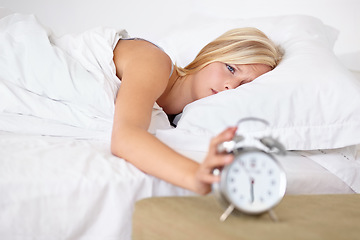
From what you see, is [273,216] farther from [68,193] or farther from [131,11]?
[131,11]

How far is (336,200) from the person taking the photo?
1.04m

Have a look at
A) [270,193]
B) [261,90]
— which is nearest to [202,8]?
[261,90]

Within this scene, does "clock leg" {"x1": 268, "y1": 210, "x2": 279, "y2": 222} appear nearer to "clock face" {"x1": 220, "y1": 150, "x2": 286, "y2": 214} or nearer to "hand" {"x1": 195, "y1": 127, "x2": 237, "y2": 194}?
"clock face" {"x1": 220, "y1": 150, "x2": 286, "y2": 214}

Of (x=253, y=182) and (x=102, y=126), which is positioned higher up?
(x=253, y=182)

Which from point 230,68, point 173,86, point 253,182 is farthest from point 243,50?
point 253,182

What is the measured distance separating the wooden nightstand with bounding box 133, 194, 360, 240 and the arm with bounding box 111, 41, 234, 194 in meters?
0.06

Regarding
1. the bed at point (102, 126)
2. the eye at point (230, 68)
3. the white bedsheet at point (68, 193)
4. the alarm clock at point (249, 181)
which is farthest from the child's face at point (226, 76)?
the alarm clock at point (249, 181)

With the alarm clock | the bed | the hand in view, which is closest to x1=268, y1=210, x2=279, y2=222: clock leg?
the alarm clock

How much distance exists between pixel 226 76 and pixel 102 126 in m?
0.49

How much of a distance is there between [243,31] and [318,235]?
3.32 feet

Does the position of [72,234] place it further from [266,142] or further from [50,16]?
[50,16]

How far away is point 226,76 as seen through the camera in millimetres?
1572

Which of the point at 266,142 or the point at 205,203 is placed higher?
the point at 266,142

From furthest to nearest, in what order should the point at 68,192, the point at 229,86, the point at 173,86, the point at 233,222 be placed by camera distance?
the point at 173,86
the point at 229,86
the point at 68,192
the point at 233,222
